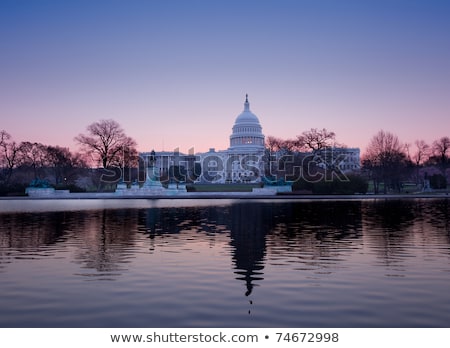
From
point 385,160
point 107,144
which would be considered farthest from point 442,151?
point 107,144

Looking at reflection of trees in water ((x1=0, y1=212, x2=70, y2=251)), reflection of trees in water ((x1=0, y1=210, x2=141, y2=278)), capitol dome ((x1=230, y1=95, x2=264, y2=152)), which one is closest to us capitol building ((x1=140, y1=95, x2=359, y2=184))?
capitol dome ((x1=230, y1=95, x2=264, y2=152))

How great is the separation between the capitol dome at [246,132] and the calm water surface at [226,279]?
13232 centimetres

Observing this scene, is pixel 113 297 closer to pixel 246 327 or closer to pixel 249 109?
pixel 246 327

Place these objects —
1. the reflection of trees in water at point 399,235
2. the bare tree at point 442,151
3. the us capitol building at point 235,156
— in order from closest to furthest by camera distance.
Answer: the reflection of trees in water at point 399,235 → the bare tree at point 442,151 → the us capitol building at point 235,156

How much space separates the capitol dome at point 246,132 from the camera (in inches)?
5925

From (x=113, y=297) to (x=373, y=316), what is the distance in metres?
4.48

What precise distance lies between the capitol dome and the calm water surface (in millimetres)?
132322

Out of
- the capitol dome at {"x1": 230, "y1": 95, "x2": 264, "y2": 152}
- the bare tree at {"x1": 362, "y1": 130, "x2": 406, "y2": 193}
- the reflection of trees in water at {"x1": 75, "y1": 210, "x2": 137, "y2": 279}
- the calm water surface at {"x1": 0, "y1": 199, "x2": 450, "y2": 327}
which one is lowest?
the calm water surface at {"x1": 0, "y1": 199, "x2": 450, "y2": 327}

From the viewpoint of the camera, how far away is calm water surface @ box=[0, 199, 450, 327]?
7273 mm

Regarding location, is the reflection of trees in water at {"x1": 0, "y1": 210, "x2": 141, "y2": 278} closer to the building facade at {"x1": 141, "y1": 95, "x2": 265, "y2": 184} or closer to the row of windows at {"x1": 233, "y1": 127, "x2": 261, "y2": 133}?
the building facade at {"x1": 141, "y1": 95, "x2": 265, "y2": 184}

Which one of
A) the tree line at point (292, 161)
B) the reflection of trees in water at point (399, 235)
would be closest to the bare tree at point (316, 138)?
the tree line at point (292, 161)

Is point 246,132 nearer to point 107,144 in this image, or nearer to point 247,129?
point 247,129

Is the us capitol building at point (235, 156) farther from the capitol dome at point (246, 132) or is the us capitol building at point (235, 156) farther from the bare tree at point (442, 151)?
the bare tree at point (442, 151)

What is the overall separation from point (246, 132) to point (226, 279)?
142m
